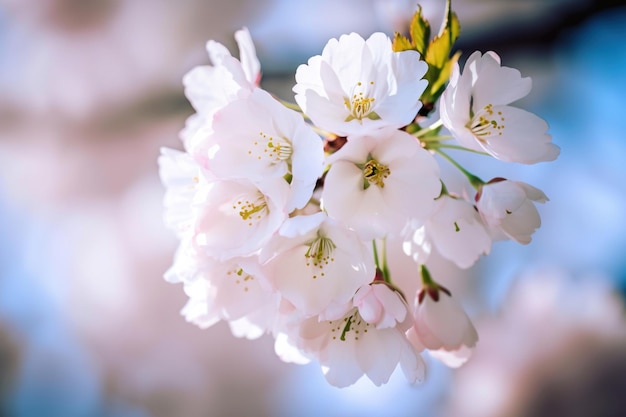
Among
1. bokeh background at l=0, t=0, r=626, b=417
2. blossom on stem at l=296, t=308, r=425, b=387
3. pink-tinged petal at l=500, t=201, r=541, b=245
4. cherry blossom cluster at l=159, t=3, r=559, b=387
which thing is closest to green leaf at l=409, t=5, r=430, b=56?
cherry blossom cluster at l=159, t=3, r=559, b=387

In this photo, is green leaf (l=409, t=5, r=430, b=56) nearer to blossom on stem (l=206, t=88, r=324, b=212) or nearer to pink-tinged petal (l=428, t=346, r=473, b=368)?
blossom on stem (l=206, t=88, r=324, b=212)

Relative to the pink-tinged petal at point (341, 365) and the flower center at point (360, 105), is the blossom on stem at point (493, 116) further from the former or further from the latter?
the pink-tinged petal at point (341, 365)

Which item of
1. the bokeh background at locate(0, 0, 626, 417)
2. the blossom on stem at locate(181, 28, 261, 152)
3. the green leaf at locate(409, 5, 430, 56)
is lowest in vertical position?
the bokeh background at locate(0, 0, 626, 417)

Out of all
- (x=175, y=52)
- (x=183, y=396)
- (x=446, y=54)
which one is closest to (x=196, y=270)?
(x=446, y=54)

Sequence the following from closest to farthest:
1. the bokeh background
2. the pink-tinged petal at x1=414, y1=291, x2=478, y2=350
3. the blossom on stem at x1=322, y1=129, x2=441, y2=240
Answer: the blossom on stem at x1=322, y1=129, x2=441, y2=240, the pink-tinged petal at x1=414, y1=291, x2=478, y2=350, the bokeh background

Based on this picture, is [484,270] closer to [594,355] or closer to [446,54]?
[594,355]

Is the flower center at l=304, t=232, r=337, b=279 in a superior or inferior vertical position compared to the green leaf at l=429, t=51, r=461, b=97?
inferior

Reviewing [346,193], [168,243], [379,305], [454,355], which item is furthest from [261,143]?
[168,243]
